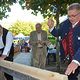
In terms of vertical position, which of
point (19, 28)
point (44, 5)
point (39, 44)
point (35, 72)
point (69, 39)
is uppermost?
point (19, 28)

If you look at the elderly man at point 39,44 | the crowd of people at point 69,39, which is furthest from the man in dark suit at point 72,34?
the elderly man at point 39,44

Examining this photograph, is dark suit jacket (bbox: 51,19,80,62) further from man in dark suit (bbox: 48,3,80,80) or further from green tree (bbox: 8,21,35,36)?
green tree (bbox: 8,21,35,36)

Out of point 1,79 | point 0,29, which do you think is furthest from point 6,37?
point 1,79

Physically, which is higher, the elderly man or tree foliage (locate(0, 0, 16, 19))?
tree foliage (locate(0, 0, 16, 19))

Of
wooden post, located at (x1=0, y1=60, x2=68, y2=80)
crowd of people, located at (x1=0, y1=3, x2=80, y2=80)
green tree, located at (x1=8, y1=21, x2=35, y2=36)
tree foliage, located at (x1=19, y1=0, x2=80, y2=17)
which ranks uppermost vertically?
green tree, located at (x1=8, y1=21, x2=35, y2=36)

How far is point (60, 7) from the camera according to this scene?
5.88 m

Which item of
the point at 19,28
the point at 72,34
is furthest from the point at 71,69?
the point at 19,28

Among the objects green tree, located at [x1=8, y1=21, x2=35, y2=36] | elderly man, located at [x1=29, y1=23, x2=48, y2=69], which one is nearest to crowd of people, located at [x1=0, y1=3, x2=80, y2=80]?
elderly man, located at [x1=29, y1=23, x2=48, y2=69]

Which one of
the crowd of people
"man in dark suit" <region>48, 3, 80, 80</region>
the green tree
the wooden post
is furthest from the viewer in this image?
the green tree

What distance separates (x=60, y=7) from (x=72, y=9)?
12.5 feet

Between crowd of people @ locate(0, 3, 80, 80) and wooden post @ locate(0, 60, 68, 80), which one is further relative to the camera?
crowd of people @ locate(0, 3, 80, 80)

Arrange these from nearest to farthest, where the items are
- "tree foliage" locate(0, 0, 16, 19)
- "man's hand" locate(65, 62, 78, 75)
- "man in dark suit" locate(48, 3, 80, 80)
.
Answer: "man's hand" locate(65, 62, 78, 75) < "man in dark suit" locate(48, 3, 80, 80) < "tree foliage" locate(0, 0, 16, 19)

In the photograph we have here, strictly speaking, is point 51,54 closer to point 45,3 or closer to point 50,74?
point 45,3

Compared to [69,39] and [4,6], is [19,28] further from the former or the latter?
[69,39]
